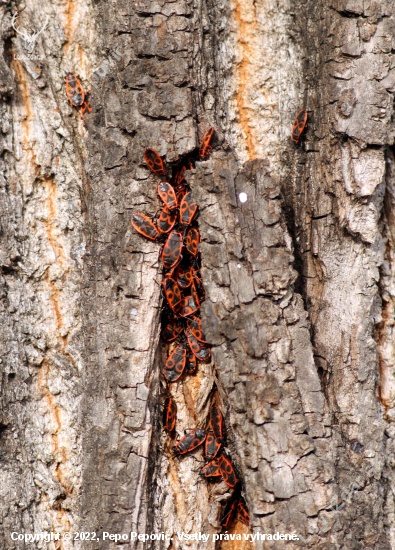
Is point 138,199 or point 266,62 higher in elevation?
point 266,62

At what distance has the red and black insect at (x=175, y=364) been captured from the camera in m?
2.66

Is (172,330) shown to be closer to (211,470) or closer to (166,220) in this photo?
(166,220)

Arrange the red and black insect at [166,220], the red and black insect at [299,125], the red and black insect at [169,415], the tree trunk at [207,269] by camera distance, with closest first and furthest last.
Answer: the tree trunk at [207,269]
the red and black insect at [166,220]
the red and black insect at [169,415]
the red and black insect at [299,125]

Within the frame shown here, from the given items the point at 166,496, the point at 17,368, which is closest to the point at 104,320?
the point at 17,368

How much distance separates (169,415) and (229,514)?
0.73m

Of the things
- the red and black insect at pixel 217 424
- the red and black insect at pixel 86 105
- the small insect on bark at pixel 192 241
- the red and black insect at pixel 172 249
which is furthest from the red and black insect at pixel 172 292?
the red and black insect at pixel 86 105

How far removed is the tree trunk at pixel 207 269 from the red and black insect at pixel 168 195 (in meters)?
0.07

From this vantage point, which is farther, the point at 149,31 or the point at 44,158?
→ the point at 44,158

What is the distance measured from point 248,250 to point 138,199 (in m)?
0.72

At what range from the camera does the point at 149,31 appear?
2.58 metres

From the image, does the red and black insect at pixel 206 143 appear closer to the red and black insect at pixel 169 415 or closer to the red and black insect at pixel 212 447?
the red and black insect at pixel 169 415

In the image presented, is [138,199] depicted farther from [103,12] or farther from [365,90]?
[365,90]

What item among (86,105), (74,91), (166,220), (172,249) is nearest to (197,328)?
(172,249)

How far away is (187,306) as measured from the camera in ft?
8.76
